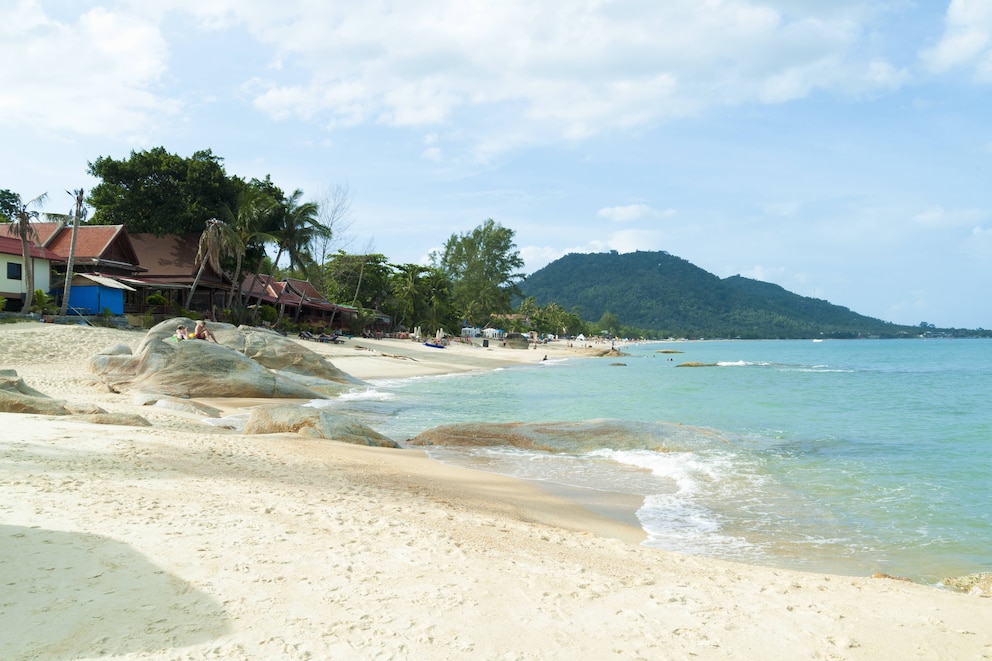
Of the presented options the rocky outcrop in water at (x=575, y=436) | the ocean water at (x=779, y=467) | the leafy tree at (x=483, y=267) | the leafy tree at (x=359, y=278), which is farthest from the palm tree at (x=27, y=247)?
the leafy tree at (x=483, y=267)

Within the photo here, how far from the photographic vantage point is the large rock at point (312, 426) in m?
11.1

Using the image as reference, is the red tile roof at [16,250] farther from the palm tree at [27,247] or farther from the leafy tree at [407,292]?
the leafy tree at [407,292]

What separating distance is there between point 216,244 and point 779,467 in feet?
103

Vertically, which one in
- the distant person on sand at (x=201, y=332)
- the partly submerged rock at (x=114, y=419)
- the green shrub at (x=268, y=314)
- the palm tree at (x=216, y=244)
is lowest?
the partly submerged rock at (x=114, y=419)

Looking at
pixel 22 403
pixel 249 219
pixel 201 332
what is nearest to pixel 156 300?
pixel 249 219

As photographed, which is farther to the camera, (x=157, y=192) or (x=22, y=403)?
(x=157, y=192)

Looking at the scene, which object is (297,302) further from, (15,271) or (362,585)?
(362,585)

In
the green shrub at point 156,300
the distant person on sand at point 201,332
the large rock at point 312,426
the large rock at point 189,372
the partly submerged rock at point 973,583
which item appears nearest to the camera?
the partly submerged rock at point 973,583

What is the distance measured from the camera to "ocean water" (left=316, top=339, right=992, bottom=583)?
723 centimetres

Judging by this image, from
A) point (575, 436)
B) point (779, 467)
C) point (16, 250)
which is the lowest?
point (779, 467)

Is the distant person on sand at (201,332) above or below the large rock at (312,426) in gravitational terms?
above

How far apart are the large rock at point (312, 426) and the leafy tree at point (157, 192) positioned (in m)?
31.7

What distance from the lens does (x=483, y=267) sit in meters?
89.6

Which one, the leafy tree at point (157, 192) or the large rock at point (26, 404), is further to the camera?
the leafy tree at point (157, 192)
